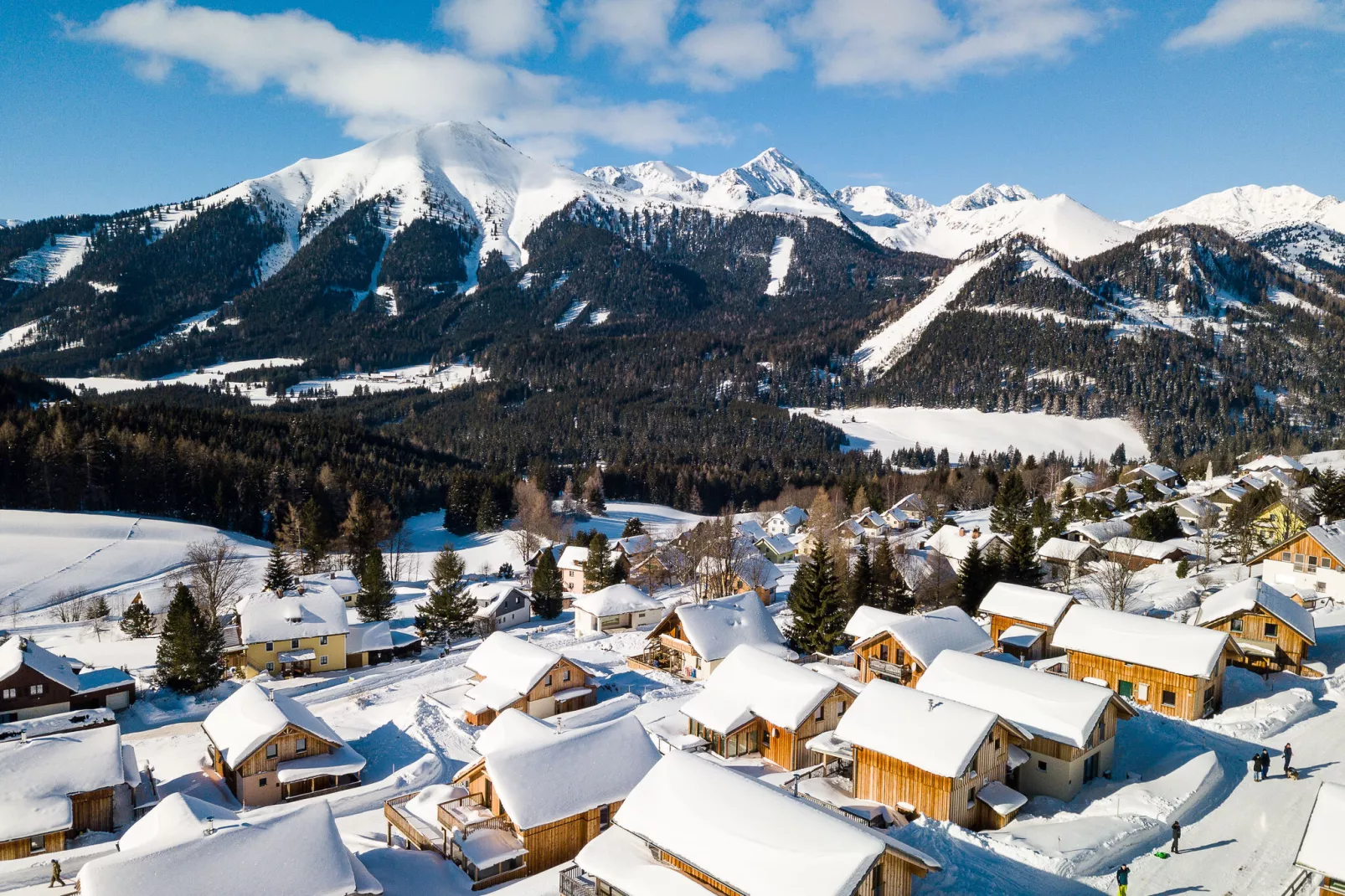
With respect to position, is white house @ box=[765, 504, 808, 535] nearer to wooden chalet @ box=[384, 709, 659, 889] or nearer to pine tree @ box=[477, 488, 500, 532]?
pine tree @ box=[477, 488, 500, 532]

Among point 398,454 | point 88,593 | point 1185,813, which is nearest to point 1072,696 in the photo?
point 1185,813

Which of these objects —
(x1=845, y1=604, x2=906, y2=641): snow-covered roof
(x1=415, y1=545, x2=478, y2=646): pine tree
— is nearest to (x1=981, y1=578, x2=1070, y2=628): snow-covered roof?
(x1=845, y1=604, x2=906, y2=641): snow-covered roof

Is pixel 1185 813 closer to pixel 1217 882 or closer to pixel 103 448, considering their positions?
pixel 1217 882

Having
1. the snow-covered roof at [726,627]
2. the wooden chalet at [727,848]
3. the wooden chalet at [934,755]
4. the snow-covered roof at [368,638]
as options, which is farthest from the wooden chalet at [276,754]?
the wooden chalet at [934,755]

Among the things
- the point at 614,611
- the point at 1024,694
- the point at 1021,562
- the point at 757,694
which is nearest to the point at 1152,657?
the point at 1024,694

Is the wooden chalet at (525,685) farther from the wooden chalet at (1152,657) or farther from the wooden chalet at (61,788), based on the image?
the wooden chalet at (1152,657)
